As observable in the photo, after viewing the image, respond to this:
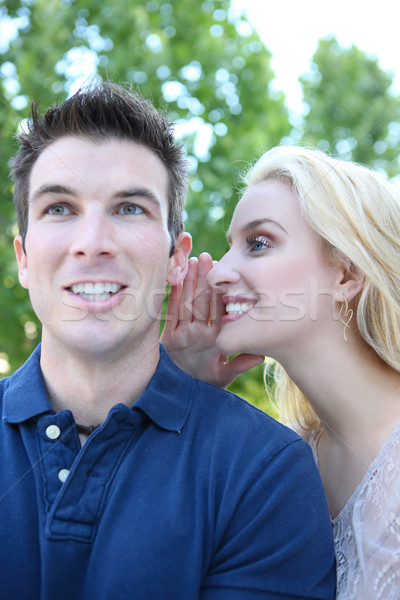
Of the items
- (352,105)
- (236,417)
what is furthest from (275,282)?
(352,105)

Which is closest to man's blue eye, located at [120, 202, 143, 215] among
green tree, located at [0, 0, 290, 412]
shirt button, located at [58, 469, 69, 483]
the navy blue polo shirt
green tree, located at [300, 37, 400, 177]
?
the navy blue polo shirt

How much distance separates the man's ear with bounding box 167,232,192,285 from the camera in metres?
2.32

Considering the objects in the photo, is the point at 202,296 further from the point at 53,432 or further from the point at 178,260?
the point at 53,432

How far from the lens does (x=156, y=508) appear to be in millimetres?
1686

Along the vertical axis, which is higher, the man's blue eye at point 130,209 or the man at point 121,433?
the man's blue eye at point 130,209

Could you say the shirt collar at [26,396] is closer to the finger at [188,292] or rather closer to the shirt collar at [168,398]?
the shirt collar at [168,398]

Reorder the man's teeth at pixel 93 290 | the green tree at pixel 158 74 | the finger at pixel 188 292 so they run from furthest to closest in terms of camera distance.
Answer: the green tree at pixel 158 74
the finger at pixel 188 292
the man's teeth at pixel 93 290

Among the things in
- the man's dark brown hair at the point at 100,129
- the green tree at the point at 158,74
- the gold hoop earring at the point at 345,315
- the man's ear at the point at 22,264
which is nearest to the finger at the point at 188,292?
the man's dark brown hair at the point at 100,129

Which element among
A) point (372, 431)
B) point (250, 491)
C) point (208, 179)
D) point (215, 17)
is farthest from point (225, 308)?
point (215, 17)

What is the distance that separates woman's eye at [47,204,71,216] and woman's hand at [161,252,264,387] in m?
0.89

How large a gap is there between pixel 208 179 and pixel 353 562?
3.91 meters

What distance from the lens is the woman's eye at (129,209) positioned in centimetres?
199

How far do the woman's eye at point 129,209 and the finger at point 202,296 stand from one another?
Result: 818mm

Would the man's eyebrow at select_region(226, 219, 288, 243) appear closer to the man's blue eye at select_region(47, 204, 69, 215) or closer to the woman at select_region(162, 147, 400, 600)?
the woman at select_region(162, 147, 400, 600)
